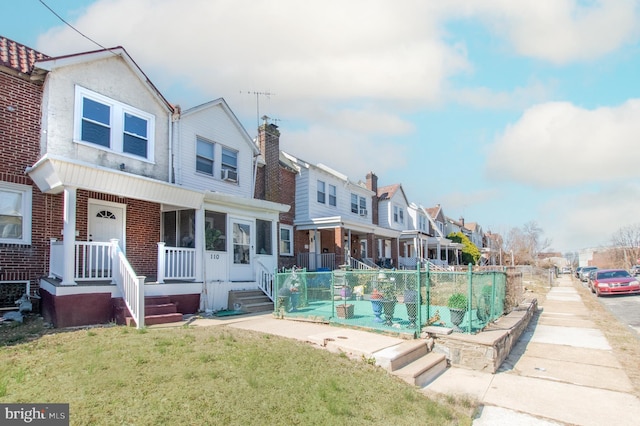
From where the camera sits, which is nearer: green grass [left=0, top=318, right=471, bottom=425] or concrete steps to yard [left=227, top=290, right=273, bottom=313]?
green grass [left=0, top=318, right=471, bottom=425]

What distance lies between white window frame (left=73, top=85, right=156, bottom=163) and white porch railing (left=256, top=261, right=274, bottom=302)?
5.01m

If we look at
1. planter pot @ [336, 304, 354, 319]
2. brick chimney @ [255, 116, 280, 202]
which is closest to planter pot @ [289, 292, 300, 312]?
planter pot @ [336, 304, 354, 319]

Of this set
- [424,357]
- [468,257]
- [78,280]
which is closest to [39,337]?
[78,280]

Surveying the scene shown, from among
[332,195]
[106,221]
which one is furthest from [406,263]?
[106,221]

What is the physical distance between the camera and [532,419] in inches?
212

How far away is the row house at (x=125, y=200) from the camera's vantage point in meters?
9.16

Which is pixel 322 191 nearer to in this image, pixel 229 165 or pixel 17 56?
pixel 229 165

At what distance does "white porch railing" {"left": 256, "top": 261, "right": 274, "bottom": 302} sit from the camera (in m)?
13.7

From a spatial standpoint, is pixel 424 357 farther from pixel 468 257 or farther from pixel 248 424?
pixel 468 257

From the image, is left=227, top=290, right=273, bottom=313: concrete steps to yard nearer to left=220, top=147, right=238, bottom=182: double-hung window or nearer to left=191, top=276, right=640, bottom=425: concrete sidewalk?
left=191, top=276, right=640, bottom=425: concrete sidewalk

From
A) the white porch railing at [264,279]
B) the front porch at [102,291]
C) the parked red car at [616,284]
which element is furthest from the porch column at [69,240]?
the parked red car at [616,284]

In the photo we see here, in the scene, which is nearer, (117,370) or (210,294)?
(117,370)

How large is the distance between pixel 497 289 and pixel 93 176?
11238mm

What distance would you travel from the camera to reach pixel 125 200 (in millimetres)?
11766
